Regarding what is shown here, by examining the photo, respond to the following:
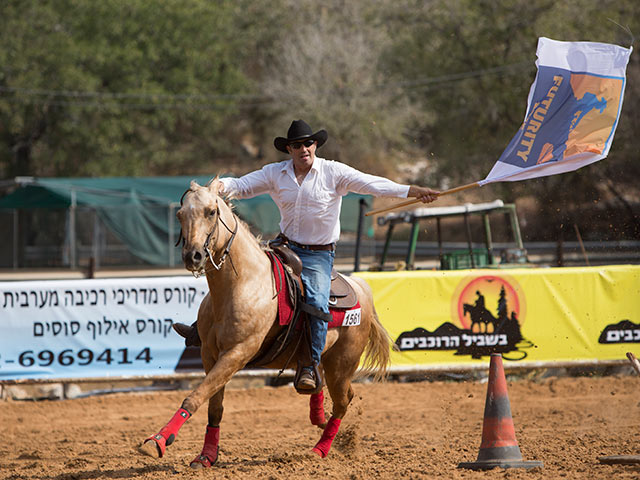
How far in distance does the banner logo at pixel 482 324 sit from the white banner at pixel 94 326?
10.1ft

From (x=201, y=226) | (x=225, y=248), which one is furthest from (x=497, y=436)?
(x=201, y=226)

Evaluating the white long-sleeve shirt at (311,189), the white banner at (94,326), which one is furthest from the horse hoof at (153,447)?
the white banner at (94,326)

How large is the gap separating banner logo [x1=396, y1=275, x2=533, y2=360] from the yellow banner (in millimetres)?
13

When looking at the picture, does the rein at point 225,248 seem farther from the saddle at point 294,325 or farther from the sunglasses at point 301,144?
the sunglasses at point 301,144

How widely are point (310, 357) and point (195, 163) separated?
4340cm

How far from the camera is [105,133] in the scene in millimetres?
38094

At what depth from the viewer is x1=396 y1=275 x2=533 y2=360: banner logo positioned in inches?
406

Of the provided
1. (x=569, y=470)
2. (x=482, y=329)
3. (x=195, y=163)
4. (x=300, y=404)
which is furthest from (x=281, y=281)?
(x=195, y=163)

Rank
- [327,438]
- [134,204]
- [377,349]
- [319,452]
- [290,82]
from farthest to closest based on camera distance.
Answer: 1. [290,82]
2. [134,204]
3. [377,349]
4. [327,438]
5. [319,452]

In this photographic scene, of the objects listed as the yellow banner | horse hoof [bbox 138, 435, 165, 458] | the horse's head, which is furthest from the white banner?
horse hoof [bbox 138, 435, 165, 458]

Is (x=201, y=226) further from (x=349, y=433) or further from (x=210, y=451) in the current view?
(x=349, y=433)

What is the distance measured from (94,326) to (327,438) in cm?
441

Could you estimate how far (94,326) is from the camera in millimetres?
10109

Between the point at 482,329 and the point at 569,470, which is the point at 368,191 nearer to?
the point at 569,470
